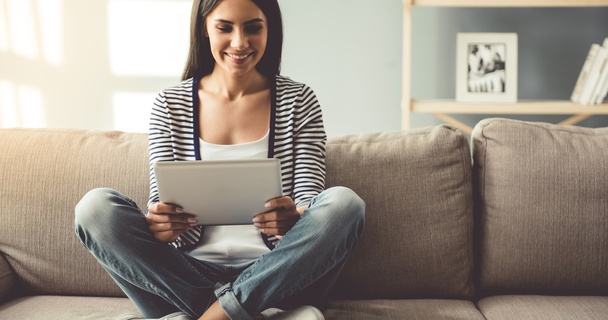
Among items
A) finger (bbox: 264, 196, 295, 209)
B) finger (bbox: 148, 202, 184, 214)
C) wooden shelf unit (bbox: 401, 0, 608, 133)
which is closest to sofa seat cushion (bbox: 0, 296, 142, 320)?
finger (bbox: 148, 202, 184, 214)

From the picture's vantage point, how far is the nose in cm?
135

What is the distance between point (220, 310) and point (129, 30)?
187 cm

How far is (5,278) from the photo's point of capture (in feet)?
4.69

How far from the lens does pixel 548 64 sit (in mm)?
2732

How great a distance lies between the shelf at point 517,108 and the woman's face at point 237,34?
1.19 m

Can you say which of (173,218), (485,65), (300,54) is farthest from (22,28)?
(173,218)

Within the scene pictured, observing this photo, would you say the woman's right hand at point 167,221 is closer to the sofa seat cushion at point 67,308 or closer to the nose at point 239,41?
the sofa seat cushion at point 67,308

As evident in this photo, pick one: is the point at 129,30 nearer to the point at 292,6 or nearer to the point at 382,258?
the point at 292,6

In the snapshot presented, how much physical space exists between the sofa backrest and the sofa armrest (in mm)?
13

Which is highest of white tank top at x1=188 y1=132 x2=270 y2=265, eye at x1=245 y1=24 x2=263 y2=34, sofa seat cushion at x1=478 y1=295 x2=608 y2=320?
eye at x1=245 y1=24 x2=263 y2=34

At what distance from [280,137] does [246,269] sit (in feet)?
1.02

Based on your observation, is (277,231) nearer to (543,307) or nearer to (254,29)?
(254,29)

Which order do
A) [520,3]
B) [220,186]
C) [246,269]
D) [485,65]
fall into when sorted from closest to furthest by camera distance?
[220,186], [246,269], [520,3], [485,65]

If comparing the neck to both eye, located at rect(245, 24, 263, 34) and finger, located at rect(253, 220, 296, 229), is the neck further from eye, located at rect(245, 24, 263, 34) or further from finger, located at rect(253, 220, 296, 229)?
finger, located at rect(253, 220, 296, 229)
